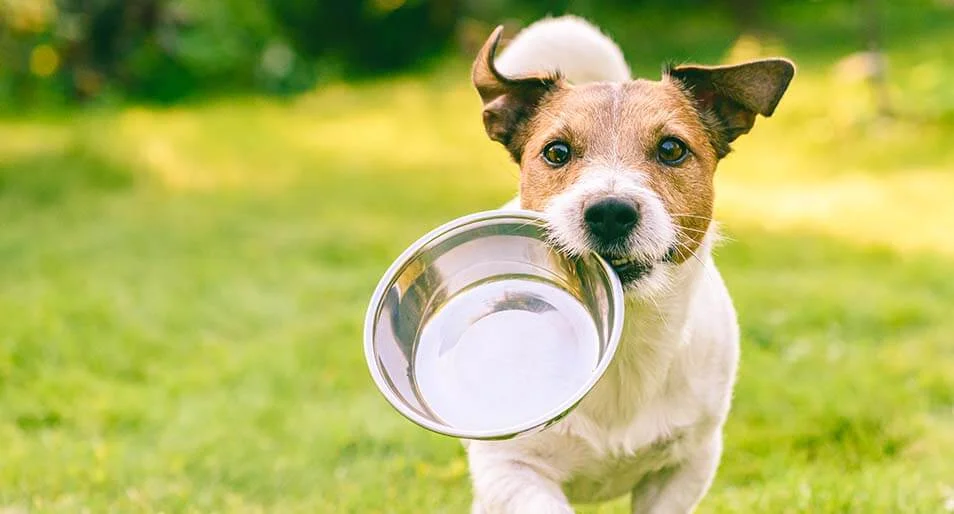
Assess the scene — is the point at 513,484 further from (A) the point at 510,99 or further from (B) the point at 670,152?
(A) the point at 510,99

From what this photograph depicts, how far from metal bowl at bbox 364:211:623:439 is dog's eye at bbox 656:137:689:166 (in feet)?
1.43

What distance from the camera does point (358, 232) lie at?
9.09 m

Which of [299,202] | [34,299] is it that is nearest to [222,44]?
[299,202]

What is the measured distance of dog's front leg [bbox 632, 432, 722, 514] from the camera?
3666mm

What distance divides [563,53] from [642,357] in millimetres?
1634

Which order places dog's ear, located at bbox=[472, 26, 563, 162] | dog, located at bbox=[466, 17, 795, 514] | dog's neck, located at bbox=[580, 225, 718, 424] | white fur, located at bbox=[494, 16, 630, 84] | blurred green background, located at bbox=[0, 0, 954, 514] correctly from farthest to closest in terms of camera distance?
blurred green background, located at bbox=[0, 0, 954, 514]
white fur, located at bbox=[494, 16, 630, 84]
dog's ear, located at bbox=[472, 26, 563, 162]
dog's neck, located at bbox=[580, 225, 718, 424]
dog, located at bbox=[466, 17, 795, 514]

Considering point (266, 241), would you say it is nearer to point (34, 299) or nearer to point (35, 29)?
point (34, 299)

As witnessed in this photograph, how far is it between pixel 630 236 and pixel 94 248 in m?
6.26

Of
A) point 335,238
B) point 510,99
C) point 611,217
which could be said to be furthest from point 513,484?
point 335,238

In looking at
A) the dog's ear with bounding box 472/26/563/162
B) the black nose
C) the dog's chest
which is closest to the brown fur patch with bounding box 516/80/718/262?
the dog's ear with bounding box 472/26/563/162

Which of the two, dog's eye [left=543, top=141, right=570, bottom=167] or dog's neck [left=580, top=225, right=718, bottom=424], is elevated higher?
dog's eye [left=543, top=141, right=570, bottom=167]

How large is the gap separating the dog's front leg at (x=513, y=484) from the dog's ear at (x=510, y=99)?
3.34 feet

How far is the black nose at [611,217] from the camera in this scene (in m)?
3.21

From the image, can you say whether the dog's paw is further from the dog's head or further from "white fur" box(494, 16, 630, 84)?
"white fur" box(494, 16, 630, 84)
